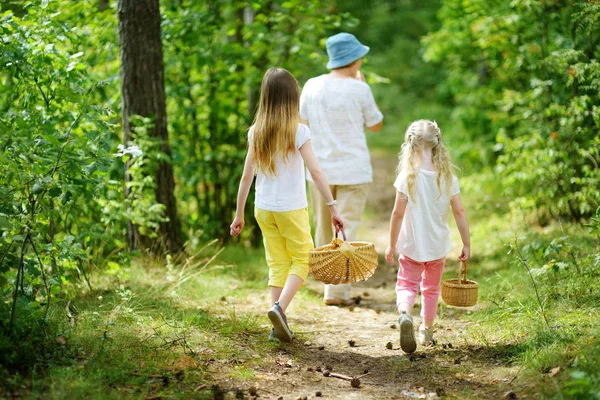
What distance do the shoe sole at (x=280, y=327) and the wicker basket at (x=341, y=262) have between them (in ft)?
1.37

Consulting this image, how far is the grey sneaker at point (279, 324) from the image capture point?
4.57 metres

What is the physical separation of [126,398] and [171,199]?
338 centimetres

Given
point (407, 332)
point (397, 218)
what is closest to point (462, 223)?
point (397, 218)

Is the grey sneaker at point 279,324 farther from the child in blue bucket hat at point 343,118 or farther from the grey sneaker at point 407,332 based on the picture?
the child in blue bucket hat at point 343,118

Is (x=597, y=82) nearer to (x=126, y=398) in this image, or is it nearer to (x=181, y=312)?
(x=181, y=312)

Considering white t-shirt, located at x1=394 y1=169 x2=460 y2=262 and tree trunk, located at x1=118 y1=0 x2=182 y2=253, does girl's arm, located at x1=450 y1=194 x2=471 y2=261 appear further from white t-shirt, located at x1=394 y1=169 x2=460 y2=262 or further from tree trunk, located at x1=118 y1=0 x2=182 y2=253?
tree trunk, located at x1=118 y1=0 x2=182 y2=253

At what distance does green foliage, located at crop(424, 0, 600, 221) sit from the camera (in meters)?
6.22

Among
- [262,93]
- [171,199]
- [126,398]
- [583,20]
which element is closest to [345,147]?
[262,93]

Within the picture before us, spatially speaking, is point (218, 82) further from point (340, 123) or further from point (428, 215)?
point (428, 215)

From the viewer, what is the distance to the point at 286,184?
186 inches

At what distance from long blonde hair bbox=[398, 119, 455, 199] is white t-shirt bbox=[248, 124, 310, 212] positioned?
0.76 meters

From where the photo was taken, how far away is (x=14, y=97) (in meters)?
5.36

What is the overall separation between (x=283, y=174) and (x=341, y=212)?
4.81 feet

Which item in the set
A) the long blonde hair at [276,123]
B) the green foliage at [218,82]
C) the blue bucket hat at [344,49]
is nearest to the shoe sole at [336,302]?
the long blonde hair at [276,123]
